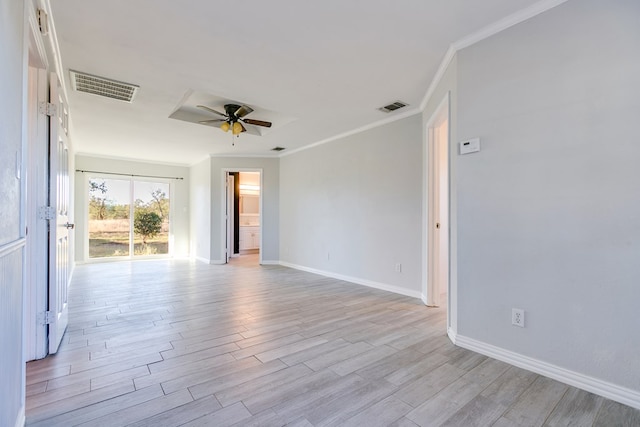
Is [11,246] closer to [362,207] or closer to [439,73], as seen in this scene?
[439,73]

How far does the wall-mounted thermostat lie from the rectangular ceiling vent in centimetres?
333

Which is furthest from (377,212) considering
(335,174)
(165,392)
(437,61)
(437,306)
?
(165,392)

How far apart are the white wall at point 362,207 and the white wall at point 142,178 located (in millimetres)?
3273

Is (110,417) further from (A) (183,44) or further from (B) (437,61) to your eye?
(B) (437,61)

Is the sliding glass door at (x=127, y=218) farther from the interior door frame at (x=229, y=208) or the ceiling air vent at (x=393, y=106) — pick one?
the ceiling air vent at (x=393, y=106)

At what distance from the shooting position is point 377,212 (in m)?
4.45

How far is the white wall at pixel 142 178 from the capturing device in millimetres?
6570

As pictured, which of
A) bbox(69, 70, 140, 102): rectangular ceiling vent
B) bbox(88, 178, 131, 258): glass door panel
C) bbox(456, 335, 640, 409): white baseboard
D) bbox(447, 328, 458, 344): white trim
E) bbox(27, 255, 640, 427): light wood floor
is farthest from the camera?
bbox(88, 178, 131, 258): glass door panel

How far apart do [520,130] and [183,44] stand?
2.72 meters

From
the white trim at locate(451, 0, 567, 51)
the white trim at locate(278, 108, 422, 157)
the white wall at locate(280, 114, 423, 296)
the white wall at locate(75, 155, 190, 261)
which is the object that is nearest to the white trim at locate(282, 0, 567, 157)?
the white trim at locate(451, 0, 567, 51)

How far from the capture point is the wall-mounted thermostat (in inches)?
93.4

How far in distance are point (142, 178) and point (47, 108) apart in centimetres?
555

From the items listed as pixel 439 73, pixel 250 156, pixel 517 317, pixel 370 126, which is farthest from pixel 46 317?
pixel 250 156

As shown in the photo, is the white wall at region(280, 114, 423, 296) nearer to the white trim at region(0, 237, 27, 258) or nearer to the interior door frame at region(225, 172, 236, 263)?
the interior door frame at region(225, 172, 236, 263)
